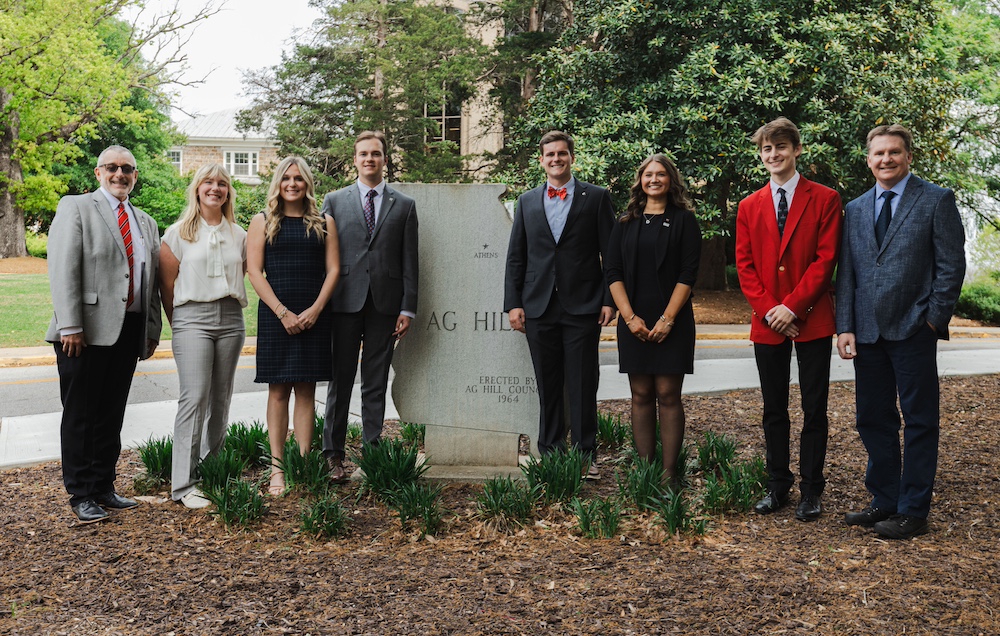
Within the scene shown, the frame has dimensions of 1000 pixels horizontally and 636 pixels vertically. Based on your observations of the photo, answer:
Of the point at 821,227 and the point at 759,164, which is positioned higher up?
the point at 759,164

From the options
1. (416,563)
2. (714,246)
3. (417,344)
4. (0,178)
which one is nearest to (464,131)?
(714,246)

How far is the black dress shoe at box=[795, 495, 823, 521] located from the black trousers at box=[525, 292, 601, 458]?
1.31 metres

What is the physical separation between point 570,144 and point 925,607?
3280 millimetres

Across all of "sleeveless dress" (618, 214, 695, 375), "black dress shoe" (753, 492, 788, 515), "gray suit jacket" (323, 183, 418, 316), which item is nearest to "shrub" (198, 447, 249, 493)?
"gray suit jacket" (323, 183, 418, 316)

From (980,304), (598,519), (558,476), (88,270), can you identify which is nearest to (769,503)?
(598,519)

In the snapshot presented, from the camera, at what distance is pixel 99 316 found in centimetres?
494

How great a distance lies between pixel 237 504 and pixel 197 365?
2.95ft

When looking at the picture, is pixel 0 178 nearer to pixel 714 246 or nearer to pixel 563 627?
pixel 714 246

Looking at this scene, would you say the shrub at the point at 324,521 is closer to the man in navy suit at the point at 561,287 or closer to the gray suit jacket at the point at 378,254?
the gray suit jacket at the point at 378,254

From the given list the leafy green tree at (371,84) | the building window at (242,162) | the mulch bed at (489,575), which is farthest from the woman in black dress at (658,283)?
the building window at (242,162)

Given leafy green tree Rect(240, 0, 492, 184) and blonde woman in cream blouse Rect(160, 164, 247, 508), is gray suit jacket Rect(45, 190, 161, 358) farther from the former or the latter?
leafy green tree Rect(240, 0, 492, 184)

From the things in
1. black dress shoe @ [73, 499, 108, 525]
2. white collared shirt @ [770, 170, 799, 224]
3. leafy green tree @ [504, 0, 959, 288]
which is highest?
leafy green tree @ [504, 0, 959, 288]

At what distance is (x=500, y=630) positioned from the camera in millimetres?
3533

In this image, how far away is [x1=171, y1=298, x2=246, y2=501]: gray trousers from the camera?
203 inches
